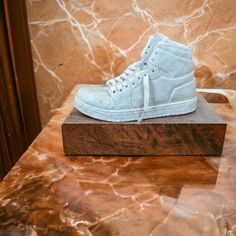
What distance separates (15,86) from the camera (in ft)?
2.75

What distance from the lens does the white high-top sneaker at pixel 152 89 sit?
47 cm

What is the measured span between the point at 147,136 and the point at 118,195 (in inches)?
5.7

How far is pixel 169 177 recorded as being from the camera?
0.43 m

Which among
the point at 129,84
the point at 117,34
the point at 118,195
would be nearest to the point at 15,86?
the point at 117,34

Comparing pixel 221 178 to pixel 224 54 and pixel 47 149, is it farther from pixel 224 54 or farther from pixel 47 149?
pixel 224 54

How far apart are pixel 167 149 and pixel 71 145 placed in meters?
0.20

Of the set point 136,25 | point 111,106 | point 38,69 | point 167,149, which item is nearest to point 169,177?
point 167,149

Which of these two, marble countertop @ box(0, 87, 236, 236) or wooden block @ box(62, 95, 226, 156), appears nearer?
marble countertop @ box(0, 87, 236, 236)

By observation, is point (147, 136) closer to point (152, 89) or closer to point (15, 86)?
point (152, 89)

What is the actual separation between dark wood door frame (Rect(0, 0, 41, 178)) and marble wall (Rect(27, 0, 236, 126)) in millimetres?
65

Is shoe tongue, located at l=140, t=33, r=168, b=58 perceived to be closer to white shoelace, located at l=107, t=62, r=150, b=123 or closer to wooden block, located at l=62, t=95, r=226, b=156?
white shoelace, located at l=107, t=62, r=150, b=123

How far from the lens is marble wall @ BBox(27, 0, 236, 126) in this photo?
78 centimetres

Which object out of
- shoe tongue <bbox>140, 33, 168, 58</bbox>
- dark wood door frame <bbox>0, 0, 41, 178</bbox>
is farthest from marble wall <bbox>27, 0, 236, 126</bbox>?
shoe tongue <bbox>140, 33, 168, 58</bbox>

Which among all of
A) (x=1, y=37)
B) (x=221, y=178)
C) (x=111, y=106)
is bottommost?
(x=221, y=178)
